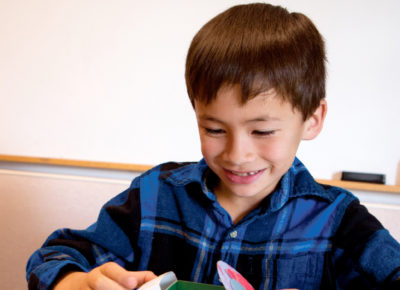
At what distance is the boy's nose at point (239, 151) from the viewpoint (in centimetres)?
48

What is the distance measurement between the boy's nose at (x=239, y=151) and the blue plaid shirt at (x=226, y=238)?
0.46ft

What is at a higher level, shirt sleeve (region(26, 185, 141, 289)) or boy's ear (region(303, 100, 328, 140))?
boy's ear (region(303, 100, 328, 140))

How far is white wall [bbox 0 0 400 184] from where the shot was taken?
98cm

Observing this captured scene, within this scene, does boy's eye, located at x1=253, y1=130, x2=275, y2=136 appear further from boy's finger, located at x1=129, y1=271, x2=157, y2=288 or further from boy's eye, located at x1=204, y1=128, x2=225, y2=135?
boy's finger, located at x1=129, y1=271, x2=157, y2=288

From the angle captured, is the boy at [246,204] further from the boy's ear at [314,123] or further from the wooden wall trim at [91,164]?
the wooden wall trim at [91,164]

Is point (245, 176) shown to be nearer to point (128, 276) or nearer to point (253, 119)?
point (253, 119)

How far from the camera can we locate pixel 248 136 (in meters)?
0.49

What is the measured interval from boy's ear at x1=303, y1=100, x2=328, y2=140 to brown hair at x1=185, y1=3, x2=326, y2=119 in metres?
0.02

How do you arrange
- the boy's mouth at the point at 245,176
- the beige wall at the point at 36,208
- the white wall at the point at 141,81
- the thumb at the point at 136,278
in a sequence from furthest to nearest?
the beige wall at the point at 36,208 < the white wall at the point at 141,81 < the boy's mouth at the point at 245,176 < the thumb at the point at 136,278

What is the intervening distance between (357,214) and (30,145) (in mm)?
1092

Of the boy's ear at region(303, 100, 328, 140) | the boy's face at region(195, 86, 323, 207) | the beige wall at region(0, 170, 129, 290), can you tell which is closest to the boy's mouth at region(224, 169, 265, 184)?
the boy's face at region(195, 86, 323, 207)

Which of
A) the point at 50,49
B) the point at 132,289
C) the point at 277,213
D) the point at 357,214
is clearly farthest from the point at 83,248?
the point at 50,49

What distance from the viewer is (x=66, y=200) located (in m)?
1.23

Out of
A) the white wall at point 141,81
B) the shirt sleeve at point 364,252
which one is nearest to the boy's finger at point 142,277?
the shirt sleeve at point 364,252
